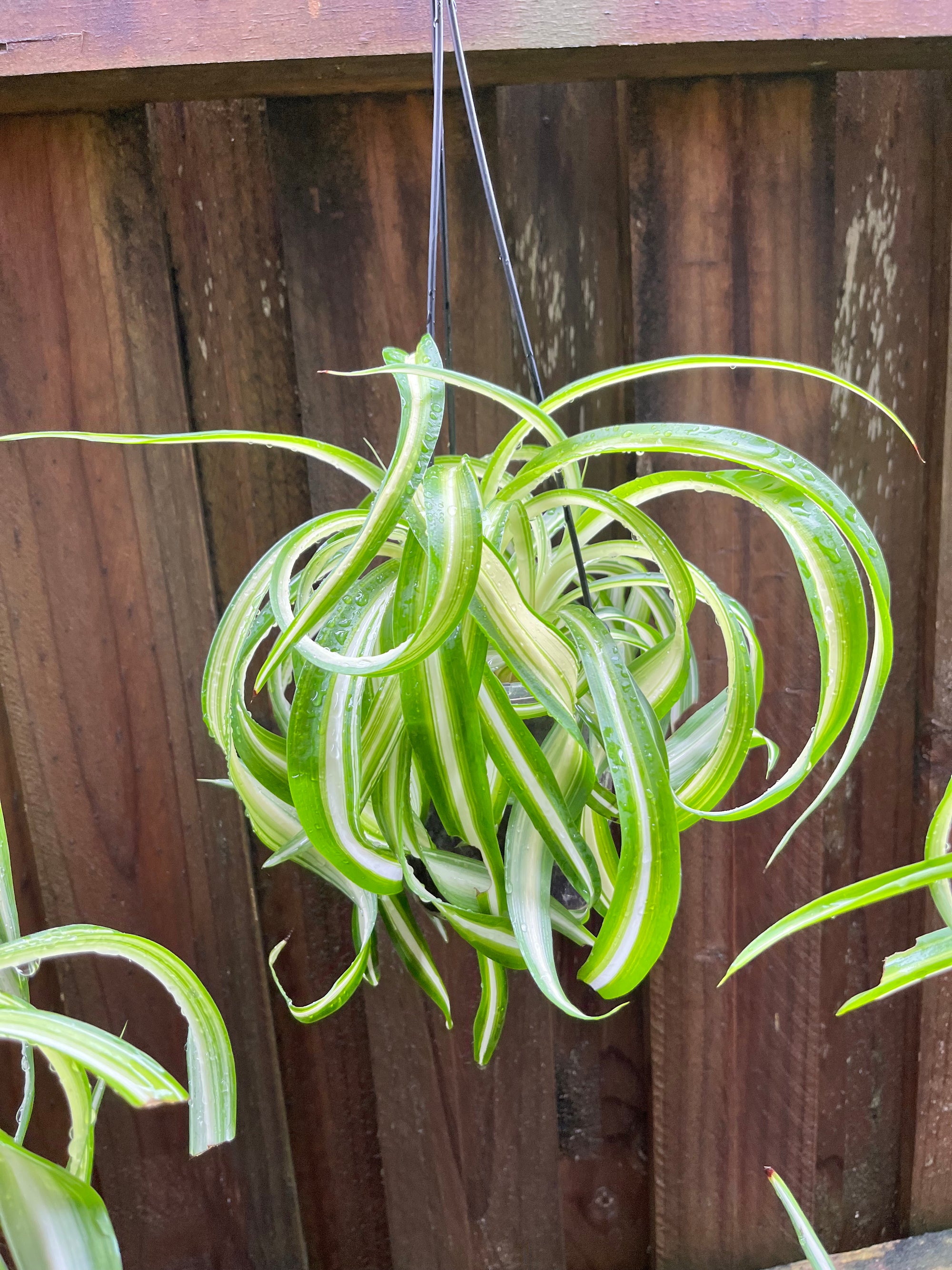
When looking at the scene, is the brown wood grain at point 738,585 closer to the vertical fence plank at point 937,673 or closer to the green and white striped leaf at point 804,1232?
the vertical fence plank at point 937,673

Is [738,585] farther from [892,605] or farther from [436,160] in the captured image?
[436,160]

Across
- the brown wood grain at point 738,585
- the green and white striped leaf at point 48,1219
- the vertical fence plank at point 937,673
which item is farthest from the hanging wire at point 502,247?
the vertical fence plank at point 937,673

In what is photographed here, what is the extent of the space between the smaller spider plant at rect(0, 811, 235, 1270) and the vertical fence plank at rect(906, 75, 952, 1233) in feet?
2.63

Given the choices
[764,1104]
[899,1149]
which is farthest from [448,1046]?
[899,1149]

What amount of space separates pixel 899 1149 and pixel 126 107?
56.4 inches

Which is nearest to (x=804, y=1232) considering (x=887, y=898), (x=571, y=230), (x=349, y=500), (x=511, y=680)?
(x=887, y=898)

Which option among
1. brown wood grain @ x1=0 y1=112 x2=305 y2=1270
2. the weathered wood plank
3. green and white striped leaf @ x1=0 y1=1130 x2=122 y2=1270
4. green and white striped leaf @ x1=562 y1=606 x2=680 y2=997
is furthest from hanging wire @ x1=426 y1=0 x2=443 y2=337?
green and white striped leaf @ x1=0 y1=1130 x2=122 y2=1270

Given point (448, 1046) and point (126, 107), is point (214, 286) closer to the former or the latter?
point (126, 107)

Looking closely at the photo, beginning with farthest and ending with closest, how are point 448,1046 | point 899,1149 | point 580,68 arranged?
point 899,1149
point 448,1046
point 580,68

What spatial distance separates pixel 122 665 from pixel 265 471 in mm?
245

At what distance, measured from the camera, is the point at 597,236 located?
852mm

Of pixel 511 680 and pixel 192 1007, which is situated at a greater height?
pixel 511 680

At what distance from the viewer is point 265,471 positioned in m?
0.89

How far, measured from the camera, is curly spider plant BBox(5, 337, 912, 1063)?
1.49 ft
